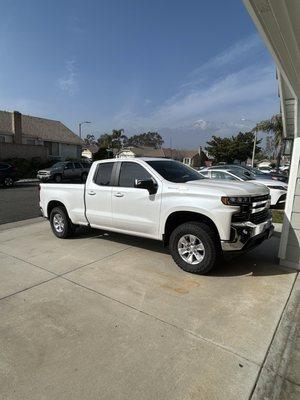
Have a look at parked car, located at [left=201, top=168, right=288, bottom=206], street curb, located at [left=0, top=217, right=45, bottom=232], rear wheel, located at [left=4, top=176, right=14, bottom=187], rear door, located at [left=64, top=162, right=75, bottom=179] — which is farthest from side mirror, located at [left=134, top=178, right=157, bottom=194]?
rear door, located at [left=64, top=162, right=75, bottom=179]

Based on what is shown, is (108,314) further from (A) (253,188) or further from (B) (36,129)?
(B) (36,129)

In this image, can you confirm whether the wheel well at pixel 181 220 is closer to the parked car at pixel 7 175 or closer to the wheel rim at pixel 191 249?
the wheel rim at pixel 191 249

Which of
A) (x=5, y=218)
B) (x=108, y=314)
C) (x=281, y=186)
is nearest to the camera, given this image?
(x=108, y=314)

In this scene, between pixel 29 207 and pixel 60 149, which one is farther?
pixel 60 149

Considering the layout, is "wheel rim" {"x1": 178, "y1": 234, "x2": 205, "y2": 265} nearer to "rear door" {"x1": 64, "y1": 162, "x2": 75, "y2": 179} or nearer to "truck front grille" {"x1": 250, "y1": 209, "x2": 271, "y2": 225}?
"truck front grille" {"x1": 250, "y1": 209, "x2": 271, "y2": 225}

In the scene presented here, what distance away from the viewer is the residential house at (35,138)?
103 feet

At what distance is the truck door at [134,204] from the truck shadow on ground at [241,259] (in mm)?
877

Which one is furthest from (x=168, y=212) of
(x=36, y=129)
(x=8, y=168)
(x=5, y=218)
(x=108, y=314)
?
(x=36, y=129)

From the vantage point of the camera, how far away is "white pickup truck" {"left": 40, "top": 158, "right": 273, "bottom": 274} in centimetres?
470

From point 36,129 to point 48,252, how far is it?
36.1 meters

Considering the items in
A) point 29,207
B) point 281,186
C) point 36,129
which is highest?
point 36,129

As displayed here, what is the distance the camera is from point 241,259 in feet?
19.4

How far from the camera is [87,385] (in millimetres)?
2701

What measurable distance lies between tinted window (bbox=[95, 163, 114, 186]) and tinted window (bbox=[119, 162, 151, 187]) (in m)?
0.33
